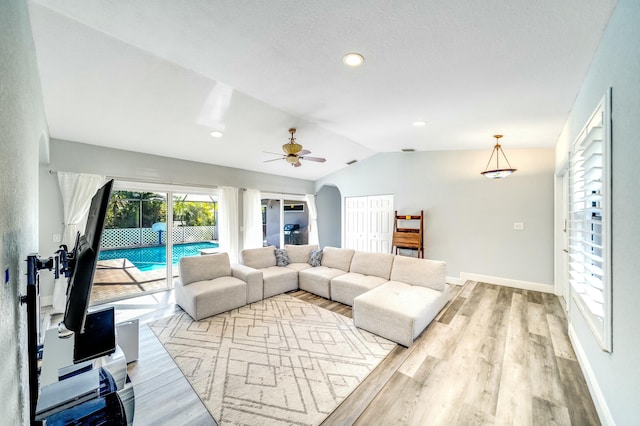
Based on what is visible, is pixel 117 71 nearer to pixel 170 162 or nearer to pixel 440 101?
pixel 170 162

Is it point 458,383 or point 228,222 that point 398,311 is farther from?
point 228,222

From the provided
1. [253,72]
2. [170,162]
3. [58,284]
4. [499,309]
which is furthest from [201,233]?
[499,309]

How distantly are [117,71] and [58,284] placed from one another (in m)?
3.26

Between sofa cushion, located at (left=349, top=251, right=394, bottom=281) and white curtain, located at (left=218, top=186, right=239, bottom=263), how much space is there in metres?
2.64

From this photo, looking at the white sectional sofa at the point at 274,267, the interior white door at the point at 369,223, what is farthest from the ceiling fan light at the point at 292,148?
the interior white door at the point at 369,223

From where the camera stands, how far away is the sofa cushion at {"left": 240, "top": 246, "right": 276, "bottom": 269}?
461cm

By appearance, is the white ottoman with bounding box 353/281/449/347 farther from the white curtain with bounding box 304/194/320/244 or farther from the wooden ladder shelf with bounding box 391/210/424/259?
the white curtain with bounding box 304/194/320/244

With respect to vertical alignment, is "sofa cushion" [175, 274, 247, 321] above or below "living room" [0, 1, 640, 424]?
below

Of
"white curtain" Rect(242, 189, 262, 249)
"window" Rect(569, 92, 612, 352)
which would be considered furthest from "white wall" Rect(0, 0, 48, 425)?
"white curtain" Rect(242, 189, 262, 249)

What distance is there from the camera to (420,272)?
3.69m

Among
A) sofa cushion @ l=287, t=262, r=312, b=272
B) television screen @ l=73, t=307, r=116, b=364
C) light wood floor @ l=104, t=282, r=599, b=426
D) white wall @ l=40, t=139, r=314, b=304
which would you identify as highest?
white wall @ l=40, t=139, r=314, b=304

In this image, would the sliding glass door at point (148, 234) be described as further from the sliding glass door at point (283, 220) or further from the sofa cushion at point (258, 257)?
the sliding glass door at point (283, 220)

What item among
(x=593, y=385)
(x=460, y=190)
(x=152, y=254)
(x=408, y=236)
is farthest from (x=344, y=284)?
(x=152, y=254)

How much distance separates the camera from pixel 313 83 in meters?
2.52
